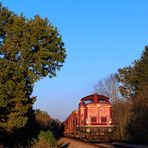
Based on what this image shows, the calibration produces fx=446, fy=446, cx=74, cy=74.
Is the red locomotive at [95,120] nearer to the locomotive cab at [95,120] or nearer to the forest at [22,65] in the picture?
the locomotive cab at [95,120]

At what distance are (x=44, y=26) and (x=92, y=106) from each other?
1271 cm

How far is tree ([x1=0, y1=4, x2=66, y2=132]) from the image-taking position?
1214 inches

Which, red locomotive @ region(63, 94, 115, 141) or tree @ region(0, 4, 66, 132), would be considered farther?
red locomotive @ region(63, 94, 115, 141)

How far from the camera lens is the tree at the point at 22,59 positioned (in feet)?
101

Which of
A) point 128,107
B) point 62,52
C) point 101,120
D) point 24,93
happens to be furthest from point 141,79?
point 24,93

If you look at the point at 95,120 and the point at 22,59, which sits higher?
the point at 22,59

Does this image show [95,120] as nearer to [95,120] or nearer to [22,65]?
[95,120]

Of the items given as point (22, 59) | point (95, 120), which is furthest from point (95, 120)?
point (22, 59)

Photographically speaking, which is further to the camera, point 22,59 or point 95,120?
point 95,120

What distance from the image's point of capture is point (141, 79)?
233 ft

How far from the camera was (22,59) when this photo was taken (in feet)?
110

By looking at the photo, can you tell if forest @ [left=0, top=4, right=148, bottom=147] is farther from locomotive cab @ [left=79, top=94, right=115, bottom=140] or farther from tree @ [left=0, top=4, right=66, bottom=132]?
locomotive cab @ [left=79, top=94, right=115, bottom=140]

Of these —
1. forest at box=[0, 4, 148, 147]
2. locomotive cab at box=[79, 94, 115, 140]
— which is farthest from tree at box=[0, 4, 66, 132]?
locomotive cab at box=[79, 94, 115, 140]

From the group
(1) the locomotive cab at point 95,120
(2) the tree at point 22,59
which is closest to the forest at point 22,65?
(2) the tree at point 22,59
